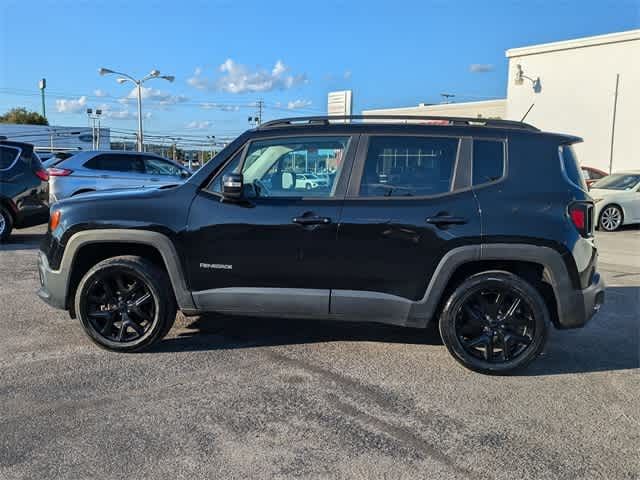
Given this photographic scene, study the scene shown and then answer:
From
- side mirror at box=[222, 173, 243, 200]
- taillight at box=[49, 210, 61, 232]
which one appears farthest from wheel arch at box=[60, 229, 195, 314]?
side mirror at box=[222, 173, 243, 200]

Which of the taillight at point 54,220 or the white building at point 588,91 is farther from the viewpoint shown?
the white building at point 588,91

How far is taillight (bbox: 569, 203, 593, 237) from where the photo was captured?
13.1 feet

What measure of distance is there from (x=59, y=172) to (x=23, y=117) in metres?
77.1

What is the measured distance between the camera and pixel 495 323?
4.11 meters

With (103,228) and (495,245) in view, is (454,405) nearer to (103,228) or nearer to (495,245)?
(495,245)

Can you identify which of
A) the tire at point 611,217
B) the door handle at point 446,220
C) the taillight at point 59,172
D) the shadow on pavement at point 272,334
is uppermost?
the taillight at point 59,172

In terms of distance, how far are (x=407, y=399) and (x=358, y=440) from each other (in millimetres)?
675

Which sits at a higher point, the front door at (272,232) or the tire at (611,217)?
the front door at (272,232)

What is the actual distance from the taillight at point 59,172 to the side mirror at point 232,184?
7.73 meters

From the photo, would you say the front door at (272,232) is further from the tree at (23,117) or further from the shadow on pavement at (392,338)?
the tree at (23,117)

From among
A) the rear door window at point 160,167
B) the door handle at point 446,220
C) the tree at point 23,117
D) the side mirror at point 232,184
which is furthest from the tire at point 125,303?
the tree at point 23,117

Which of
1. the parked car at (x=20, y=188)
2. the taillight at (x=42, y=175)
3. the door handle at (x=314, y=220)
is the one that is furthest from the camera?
the taillight at (x=42, y=175)

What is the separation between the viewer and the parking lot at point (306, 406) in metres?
2.88

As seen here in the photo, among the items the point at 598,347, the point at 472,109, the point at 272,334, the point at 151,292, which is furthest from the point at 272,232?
the point at 472,109
